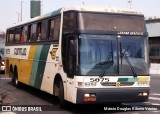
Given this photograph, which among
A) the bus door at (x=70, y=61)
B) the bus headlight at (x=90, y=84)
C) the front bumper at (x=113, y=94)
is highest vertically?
the bus door at (x=70, y=61)

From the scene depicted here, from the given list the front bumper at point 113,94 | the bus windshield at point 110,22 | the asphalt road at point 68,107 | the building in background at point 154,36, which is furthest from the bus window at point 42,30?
the building in background at point 154,36

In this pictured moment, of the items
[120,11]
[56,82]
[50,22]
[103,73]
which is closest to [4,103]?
[56,82]

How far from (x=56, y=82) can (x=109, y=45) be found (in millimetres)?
2695

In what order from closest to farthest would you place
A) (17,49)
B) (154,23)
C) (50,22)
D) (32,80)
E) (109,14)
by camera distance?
(109,14), (50,22), (32,80), (17,49), (154,23)

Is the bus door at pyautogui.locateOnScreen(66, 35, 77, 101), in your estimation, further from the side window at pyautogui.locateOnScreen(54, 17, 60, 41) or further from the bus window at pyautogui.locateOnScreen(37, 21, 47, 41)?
the bus window at pyautogui.locateOnScreen(37, 21, 47, 41)

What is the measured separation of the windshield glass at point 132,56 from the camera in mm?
11786

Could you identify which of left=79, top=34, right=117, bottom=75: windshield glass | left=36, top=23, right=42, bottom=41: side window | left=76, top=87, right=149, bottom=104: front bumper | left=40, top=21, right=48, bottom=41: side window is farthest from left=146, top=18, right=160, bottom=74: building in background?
left=79, top=34, right=117, bottom=75: windshield glass

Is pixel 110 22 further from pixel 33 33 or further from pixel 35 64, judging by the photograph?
pixel 33 33

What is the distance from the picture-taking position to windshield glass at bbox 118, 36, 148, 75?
1179cm

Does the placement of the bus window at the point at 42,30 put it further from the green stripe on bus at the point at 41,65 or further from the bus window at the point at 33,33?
the bus window at the point at 33,33

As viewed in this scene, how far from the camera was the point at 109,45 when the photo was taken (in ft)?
38.5

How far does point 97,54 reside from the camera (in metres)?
11.6

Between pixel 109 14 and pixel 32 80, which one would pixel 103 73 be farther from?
pixel 32 80

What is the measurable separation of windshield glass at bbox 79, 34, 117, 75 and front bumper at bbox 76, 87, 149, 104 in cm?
49
